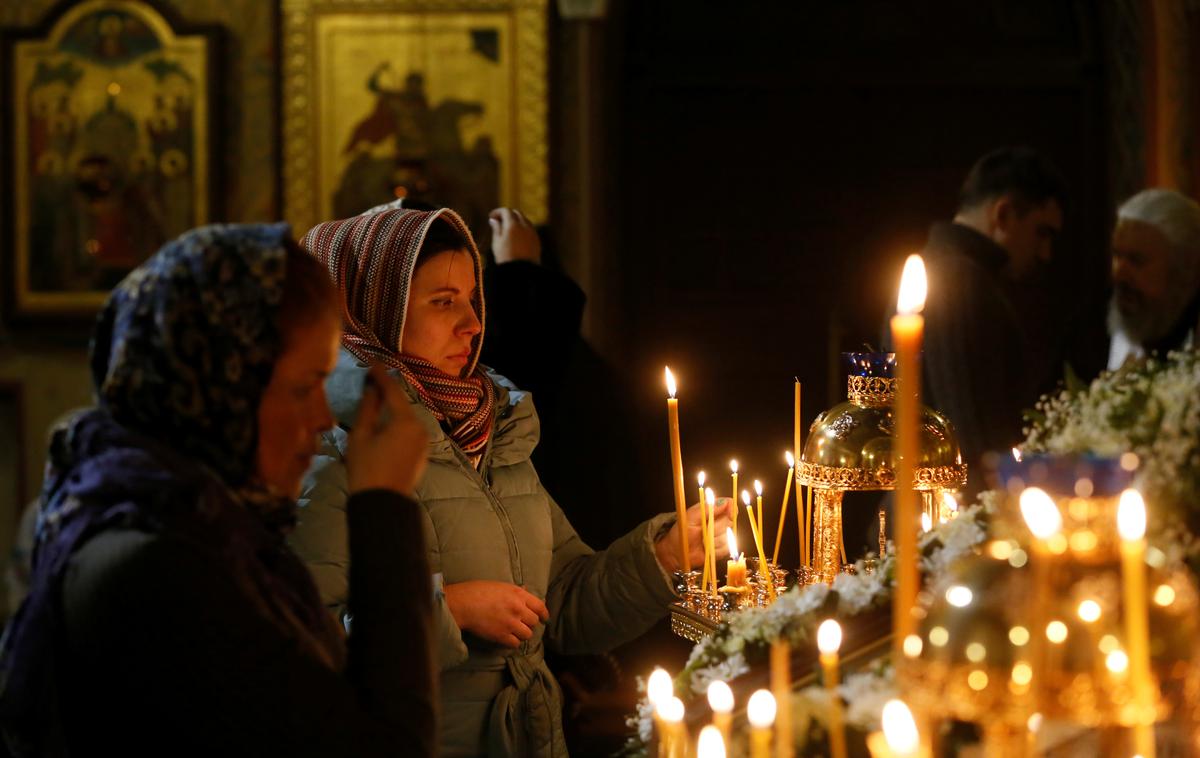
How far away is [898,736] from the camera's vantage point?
104cm

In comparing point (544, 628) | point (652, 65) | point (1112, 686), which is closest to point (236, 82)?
point (652, 65)

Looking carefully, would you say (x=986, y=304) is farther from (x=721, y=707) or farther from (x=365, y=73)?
(x=365, y=73)

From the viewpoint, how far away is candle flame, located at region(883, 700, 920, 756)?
40.0 inches

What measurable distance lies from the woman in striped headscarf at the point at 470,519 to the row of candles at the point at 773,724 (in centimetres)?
78

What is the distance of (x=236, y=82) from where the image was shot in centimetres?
625

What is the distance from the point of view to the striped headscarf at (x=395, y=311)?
7.60 feet

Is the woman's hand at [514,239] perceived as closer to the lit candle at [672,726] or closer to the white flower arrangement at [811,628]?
the white flower arrangement at [811,628]

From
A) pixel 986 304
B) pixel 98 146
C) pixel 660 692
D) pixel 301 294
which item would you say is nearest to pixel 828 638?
pixel 660 692

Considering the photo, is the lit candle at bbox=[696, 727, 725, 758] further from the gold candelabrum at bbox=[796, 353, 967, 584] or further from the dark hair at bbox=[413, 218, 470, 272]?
the dark hair at bbox=[413, 218, 470, 272]

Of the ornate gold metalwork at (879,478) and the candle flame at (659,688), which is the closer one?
the candle flame at (659,688)

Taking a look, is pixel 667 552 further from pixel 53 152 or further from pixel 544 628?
pixel 53 152

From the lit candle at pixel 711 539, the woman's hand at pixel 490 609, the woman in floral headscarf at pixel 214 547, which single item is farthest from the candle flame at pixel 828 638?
the woman's hand at pixel 490 609

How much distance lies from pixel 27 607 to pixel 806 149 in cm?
536

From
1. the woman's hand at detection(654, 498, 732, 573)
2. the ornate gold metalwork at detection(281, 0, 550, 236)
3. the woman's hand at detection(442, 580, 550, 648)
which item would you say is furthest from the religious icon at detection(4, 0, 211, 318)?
the woman's hand at detection(442, 580, 550, 648)
